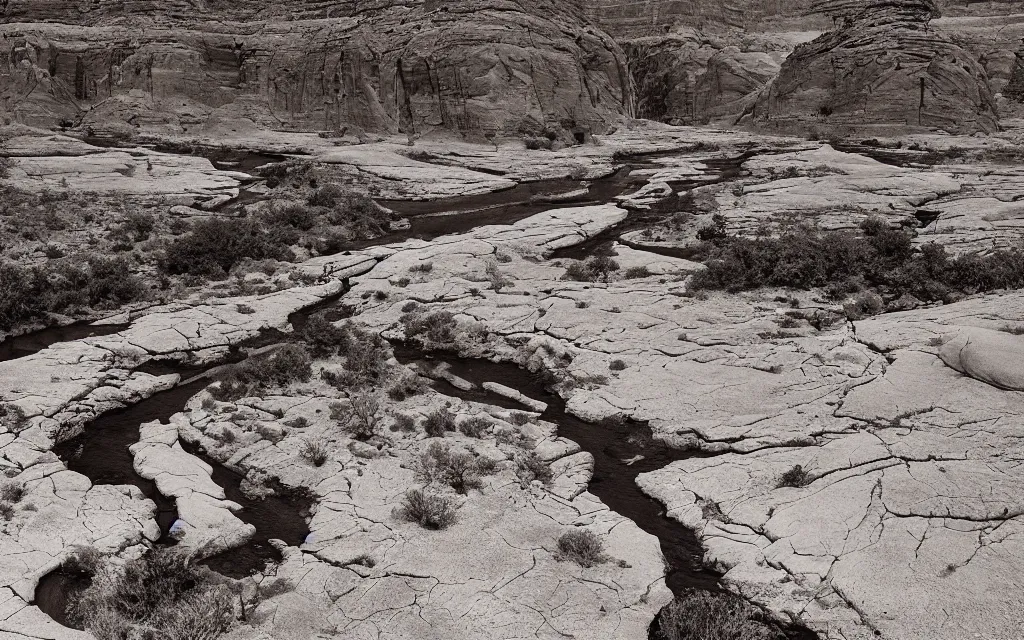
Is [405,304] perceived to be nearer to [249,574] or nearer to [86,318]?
[86,318]

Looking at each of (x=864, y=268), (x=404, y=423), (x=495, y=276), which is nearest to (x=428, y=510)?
(x=404, y=423)

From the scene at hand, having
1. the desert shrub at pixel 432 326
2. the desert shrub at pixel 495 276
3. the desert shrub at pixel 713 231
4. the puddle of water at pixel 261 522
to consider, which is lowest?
the puddle of water at pixel 261 522

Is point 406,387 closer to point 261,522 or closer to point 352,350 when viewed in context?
point 352,350

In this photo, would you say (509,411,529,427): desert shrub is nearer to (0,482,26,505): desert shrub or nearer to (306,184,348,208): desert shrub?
(0,482,26,505): desert shrub

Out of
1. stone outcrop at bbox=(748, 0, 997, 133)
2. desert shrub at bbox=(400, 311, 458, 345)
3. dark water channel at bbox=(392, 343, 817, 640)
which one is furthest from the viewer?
stone outcrop at bbox=(748, 0, 997, 133)

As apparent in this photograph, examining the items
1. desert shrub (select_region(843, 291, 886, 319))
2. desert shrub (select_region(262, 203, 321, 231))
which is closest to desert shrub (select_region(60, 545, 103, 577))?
desert shrub (select_region(843, 291, 886, 319))

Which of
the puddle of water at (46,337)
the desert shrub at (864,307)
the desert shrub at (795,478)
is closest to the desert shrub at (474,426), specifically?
the desert shrub at (795,478)

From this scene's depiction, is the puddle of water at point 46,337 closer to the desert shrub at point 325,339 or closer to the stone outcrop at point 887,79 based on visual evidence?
the desert shrub at point 325,339
